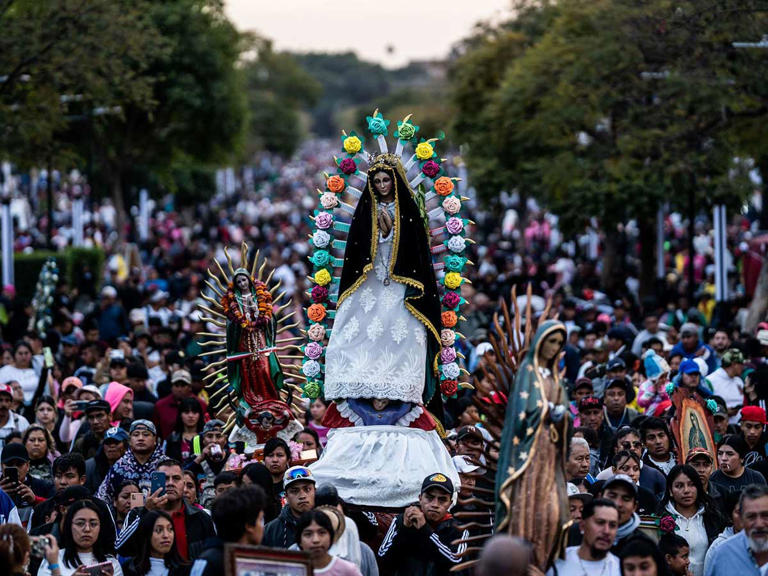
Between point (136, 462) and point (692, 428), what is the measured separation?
413 centimetres

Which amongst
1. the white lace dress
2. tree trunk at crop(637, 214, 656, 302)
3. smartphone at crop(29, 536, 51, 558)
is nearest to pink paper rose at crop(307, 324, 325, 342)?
the white lace dress

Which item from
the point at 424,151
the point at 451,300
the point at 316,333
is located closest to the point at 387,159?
Answer: the point at 424,151

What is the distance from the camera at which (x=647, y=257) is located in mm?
28719

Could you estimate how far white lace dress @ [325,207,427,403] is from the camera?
38.2ft

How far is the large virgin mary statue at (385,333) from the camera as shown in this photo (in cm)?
1157

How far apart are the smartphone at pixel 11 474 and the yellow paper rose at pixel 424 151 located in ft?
12.7

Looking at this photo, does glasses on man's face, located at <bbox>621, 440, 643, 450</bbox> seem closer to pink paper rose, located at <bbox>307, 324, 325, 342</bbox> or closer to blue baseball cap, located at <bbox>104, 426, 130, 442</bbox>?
pink paper rose, located at <bbox>307, 324, 325, 342</bbox>

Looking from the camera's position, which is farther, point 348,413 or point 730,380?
point 730,380

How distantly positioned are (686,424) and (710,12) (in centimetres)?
995

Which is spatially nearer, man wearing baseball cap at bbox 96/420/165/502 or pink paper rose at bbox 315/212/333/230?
man wearing baseball cap at bbox 96/420/165/502

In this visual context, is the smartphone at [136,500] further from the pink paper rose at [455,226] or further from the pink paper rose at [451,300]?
the pink paper rose at [455,226]

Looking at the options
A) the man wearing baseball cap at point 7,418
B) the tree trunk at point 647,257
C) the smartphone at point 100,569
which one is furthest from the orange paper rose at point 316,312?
the tree trunk at point 647,257

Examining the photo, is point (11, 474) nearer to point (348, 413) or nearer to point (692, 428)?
point (348, 413)

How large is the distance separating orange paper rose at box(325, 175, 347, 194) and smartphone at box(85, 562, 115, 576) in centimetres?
436
